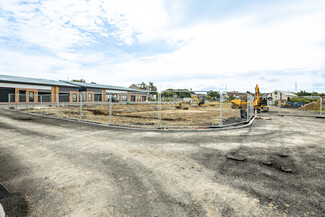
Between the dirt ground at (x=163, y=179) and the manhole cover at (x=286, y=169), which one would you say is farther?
the manhole cover at (x=286, y=169)

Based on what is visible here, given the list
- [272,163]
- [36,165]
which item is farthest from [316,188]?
[36,165]

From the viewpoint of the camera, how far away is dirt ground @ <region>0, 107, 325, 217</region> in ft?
9.24

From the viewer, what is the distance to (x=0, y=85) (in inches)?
1243

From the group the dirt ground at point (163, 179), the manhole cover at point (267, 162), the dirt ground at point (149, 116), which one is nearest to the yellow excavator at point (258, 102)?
the dirt ground at point (149, 116)

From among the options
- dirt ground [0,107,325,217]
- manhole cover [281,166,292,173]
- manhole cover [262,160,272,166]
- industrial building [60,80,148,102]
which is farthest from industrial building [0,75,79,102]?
manhole cover [281,166,292,173]

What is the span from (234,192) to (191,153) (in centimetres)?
232

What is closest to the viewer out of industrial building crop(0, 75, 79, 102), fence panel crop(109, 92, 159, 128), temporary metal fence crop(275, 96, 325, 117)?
fence panel crop(109, 92, 159, 128)

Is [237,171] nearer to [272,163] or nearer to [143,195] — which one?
[272,163]

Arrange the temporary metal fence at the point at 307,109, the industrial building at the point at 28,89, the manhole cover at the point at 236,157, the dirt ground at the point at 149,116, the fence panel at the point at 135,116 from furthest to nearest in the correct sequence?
the industrial building at the point at 28,89
the temporary metal fence at the point at 307,109
the dirt ground at the point at 149,116
the fence panel at the point at 135,116
the manhole cover at the point at 236,157

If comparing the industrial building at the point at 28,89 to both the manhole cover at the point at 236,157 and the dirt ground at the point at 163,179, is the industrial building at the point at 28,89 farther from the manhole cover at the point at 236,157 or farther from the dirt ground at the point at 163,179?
the manhole cover at the point at 236,157

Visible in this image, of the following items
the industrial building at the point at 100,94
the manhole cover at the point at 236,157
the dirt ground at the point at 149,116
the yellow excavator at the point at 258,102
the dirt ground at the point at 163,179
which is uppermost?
the industrial building at the point at 100,94

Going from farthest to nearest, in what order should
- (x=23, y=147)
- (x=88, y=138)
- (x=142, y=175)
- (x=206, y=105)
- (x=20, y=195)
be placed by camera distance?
(x=206, y=105) < (x=88, y=138) < (x=23, y=147) < (x=142, y=175) < (x=20, y=195)

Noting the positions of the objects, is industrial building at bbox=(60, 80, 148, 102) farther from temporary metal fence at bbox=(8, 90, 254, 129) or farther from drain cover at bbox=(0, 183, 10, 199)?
drain cover at bbox=(0, 183, 10, 199)

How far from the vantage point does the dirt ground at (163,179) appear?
2816mm
